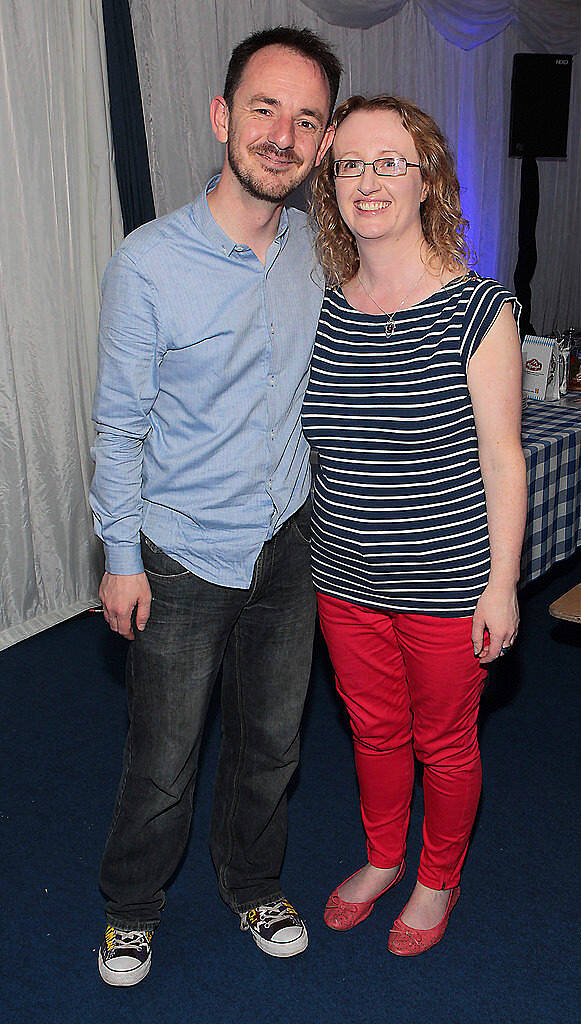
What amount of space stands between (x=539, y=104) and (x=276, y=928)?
15.4ft

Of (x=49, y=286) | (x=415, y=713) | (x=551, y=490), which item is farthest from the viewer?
(x=49, y=286)

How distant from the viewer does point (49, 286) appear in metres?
3.22

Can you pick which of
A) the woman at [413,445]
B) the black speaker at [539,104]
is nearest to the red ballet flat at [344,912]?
the woman at [413,445]

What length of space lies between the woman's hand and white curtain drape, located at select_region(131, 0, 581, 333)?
245 cm

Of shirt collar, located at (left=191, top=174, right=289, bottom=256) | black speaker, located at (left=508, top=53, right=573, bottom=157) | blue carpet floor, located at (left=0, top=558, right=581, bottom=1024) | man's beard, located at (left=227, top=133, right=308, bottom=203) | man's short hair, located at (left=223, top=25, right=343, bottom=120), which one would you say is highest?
black speaker, located at (left=508, top=53, right=573, bottom=157)

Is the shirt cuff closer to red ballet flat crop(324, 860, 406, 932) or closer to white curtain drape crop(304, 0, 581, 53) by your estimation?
red ballet flat crop(324, 860, 406, 932)

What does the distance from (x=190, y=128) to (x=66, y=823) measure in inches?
101

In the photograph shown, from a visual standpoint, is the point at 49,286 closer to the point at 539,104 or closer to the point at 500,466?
the point at 500,466

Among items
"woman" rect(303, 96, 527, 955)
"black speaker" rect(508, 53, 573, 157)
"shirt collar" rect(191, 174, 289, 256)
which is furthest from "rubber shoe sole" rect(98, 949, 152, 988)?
"black speaker" rect(508, 53, 573, 157)

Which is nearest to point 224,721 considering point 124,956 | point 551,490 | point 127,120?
point 124,956

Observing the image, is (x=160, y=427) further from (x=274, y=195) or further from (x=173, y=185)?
(x=173, y=185)

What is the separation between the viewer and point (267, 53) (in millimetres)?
1541

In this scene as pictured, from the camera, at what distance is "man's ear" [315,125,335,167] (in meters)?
1.59

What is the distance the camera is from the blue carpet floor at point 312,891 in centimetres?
181
